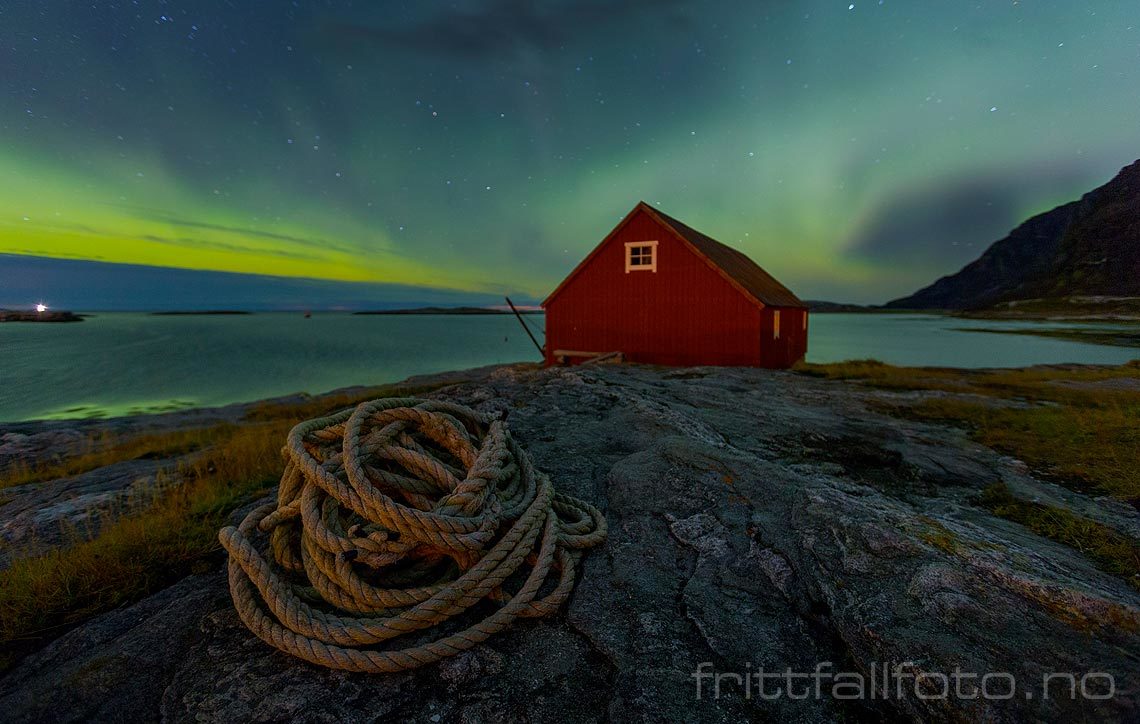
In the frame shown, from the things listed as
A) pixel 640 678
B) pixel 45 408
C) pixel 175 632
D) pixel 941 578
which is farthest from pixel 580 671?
pixel 45 408

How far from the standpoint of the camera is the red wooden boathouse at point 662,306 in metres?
14.9

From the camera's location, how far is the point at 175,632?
221 centimetres

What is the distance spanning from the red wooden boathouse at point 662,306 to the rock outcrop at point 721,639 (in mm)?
11992

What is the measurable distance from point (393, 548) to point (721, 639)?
1.70m

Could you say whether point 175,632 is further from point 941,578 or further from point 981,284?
point 981,284

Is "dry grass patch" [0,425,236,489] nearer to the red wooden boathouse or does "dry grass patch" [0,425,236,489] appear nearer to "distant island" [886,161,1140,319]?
the red wooden boathouse

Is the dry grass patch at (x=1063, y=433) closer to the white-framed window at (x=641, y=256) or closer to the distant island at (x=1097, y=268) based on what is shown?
the white-framed window at (x=641, y=256)

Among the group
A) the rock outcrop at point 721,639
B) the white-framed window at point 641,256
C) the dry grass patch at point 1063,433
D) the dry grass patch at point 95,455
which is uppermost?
the white-framed window at point 641,256

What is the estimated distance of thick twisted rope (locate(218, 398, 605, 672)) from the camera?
2.04 m

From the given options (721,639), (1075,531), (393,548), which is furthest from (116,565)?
(1075,531)

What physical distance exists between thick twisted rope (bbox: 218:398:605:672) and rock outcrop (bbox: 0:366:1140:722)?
0.41 ft

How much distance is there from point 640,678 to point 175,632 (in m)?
2.40

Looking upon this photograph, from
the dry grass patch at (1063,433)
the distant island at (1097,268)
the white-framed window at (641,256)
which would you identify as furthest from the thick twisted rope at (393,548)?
the distant island at (1097,268)

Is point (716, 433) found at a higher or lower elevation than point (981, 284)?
lower
